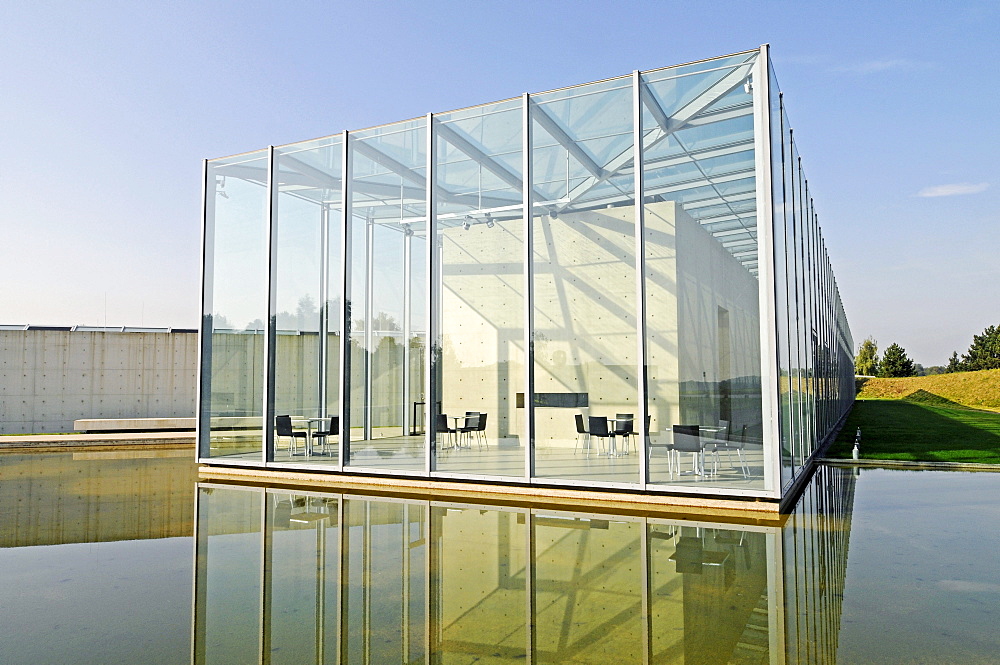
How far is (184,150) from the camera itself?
46.0ft

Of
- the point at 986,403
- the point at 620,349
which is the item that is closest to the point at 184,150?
the point at 620,349

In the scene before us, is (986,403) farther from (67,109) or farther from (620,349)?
(67,109)

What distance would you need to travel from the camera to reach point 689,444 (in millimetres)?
8133

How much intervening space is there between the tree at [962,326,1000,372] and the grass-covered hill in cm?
2502

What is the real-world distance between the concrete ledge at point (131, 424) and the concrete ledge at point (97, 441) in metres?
0.43

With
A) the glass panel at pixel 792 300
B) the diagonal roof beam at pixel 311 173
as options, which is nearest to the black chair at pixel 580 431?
the glass panel at pixel 792 300

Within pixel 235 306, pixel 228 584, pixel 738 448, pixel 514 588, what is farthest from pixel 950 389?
pixel 228 584

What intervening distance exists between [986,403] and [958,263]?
878 cm

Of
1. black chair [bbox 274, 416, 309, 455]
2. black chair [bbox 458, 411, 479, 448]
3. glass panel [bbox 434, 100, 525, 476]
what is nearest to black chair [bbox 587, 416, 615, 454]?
glass panel [bbox 434, 100, 525, 476]

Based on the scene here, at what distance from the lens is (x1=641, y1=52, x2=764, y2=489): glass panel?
7.95 metres

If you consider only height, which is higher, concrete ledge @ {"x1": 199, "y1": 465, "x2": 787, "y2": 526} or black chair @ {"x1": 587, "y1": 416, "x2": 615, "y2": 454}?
black chair @ {"x1": 587, "y1": 416, "x2": 615, "y2": 454}

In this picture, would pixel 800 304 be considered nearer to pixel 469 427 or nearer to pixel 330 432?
pixel 469 427

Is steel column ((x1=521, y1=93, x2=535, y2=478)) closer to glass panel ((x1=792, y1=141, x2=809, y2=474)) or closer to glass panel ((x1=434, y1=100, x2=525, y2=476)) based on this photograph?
glass panel ((x1=434, y1=100, x2=525, y2=476))

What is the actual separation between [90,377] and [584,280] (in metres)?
18.0
